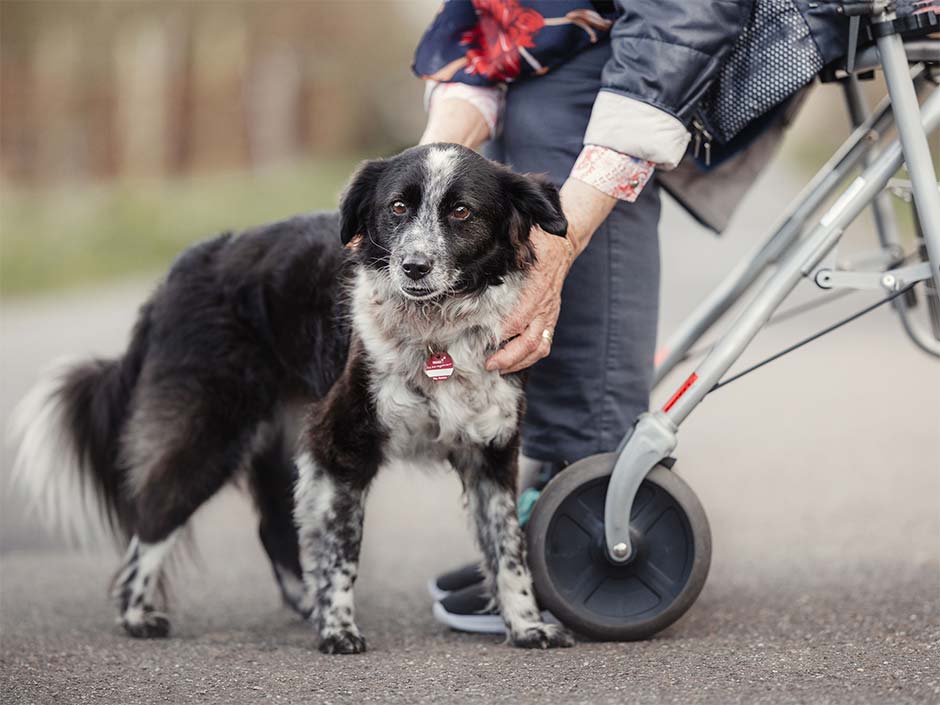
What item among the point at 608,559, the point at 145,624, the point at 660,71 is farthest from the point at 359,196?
the point at 145,624

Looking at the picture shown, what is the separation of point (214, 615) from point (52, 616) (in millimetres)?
447

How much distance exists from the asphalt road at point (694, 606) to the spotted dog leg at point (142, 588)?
0.07m

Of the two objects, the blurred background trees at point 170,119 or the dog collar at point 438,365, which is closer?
the dog collar at point 438,365

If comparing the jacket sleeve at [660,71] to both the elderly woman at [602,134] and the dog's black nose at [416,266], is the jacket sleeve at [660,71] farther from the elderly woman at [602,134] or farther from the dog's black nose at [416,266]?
the dog's black nose at [416,266]

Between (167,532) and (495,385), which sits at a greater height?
(495,385)

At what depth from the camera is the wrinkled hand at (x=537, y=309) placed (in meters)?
2.99

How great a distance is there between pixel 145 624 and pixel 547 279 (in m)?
1.43

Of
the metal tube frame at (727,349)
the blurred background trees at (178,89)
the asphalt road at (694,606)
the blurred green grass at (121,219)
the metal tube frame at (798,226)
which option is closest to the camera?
the asphalt road at (694,606)

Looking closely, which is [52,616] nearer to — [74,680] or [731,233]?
[74,680]

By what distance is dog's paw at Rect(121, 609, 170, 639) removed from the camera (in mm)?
3451

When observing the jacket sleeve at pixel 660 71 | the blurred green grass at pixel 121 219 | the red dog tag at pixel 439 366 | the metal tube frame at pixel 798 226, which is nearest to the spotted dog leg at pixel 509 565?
the red dog tag at pixel 439 366

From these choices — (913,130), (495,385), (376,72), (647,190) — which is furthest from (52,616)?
(376,72)

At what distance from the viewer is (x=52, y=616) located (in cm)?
367

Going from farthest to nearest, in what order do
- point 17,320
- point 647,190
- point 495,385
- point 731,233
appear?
1. point 731,233
2. point 17,320
3. point 647,190
4. point 495,385
